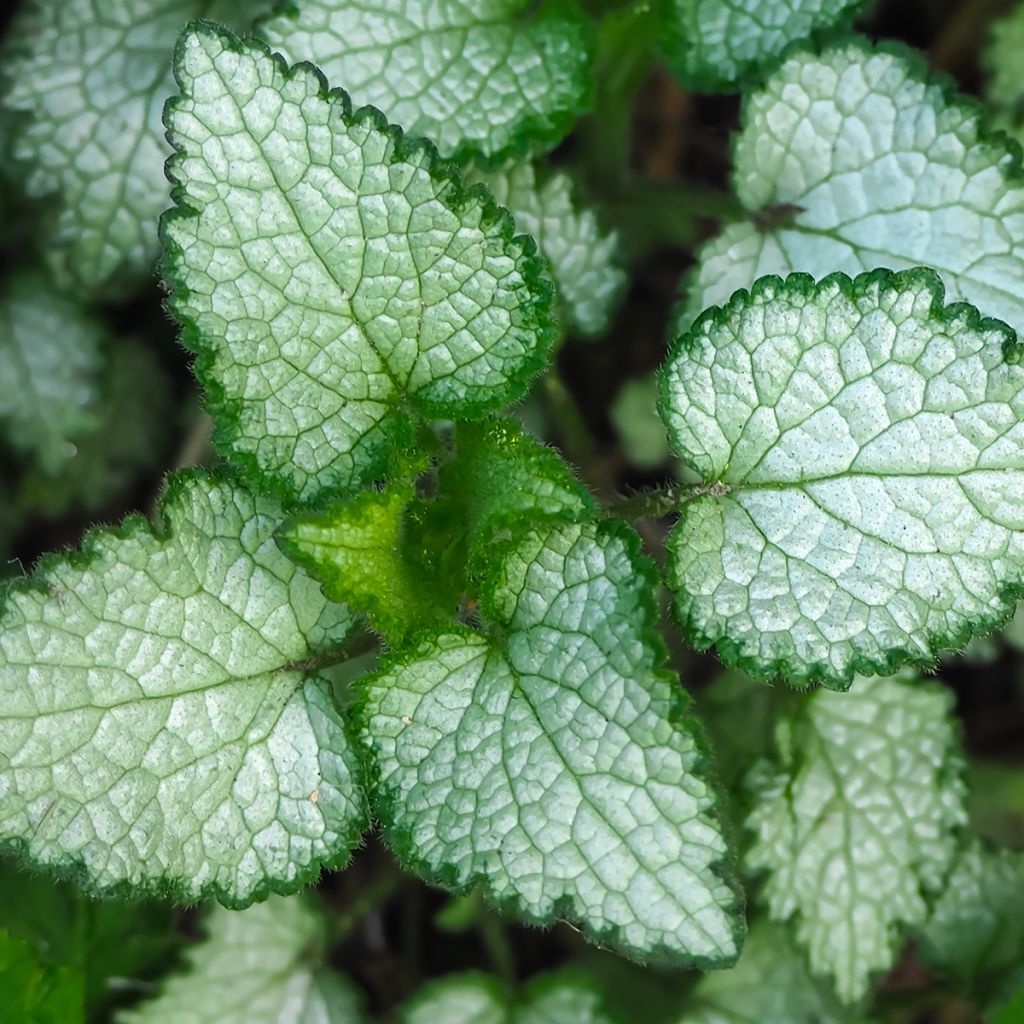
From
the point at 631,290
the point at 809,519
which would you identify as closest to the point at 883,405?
the point at 809,519

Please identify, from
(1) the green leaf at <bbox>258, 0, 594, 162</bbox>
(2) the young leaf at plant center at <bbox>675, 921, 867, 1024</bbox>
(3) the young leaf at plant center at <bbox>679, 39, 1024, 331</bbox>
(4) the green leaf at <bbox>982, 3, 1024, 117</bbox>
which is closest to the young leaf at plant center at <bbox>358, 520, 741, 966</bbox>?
(3) the young leaf at plant center at <bbox>679, 39, 1024, 331</bbox>

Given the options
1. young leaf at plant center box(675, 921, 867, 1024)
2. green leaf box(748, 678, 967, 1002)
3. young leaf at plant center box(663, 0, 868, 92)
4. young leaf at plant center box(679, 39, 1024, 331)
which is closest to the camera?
young leaf at plant center box(679, 39, 1024, 331)

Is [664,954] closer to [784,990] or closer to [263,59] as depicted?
[784,990]

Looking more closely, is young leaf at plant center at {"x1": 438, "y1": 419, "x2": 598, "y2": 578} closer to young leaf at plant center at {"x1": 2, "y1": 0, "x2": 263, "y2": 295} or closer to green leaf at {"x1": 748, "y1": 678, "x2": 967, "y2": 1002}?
green leaf at {"x1": 748, "y1": 678, "x2": 967, "y2": 1002}

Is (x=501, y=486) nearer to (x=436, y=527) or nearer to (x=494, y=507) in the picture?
(x=494, y=507)

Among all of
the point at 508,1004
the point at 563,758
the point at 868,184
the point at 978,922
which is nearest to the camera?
the point at 563,758

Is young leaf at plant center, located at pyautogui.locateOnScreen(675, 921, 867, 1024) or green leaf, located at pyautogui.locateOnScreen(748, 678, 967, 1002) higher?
green leaf, located at pyautogui.locateOnScreen(748, 678, 967, 1002)

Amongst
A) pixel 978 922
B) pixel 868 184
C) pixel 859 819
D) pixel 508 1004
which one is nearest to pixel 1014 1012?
pixel 978 922
